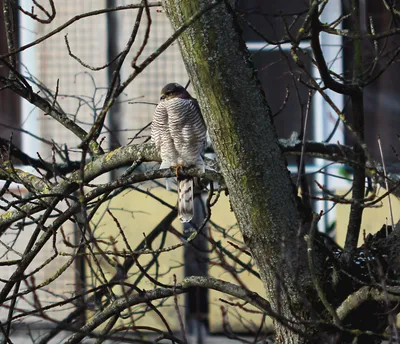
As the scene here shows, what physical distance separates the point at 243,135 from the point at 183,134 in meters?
1.86

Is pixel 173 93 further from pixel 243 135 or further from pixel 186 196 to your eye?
pixel 243 135

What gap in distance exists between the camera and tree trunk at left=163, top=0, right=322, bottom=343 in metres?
2.06

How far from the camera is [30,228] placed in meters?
5.74

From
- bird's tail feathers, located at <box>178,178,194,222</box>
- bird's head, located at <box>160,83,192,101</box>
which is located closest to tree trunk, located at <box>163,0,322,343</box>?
bird's tail feathers, located at <box>178,178,194,222</box>

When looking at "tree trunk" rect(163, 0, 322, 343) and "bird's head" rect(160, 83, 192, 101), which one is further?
"bird's head" rect(160, 83, 192, 101)

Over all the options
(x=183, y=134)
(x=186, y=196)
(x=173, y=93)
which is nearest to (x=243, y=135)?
(x=186, y=196)

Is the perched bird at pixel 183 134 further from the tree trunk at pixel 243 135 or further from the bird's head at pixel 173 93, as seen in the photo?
the tree trunk at pixel 243 135

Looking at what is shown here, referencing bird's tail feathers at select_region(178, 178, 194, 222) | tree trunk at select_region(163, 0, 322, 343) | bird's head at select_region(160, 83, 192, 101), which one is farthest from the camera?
bird's head at select_region(160, 83, 192, 101)

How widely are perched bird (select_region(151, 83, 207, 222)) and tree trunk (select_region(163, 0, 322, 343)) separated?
159cm

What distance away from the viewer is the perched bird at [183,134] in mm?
3803

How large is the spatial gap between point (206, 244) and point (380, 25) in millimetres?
2308

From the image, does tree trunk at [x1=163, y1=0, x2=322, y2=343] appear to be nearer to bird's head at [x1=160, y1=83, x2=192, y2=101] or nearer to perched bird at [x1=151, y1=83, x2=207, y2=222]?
perched bird at [x1=151, y1=83, x2=207, y2=222]

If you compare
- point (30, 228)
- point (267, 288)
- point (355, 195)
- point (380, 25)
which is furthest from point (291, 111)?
point (267, 288)

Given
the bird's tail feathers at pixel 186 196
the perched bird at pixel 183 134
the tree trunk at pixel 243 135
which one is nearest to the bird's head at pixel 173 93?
Answer: the perched bird at pixel 183 134
